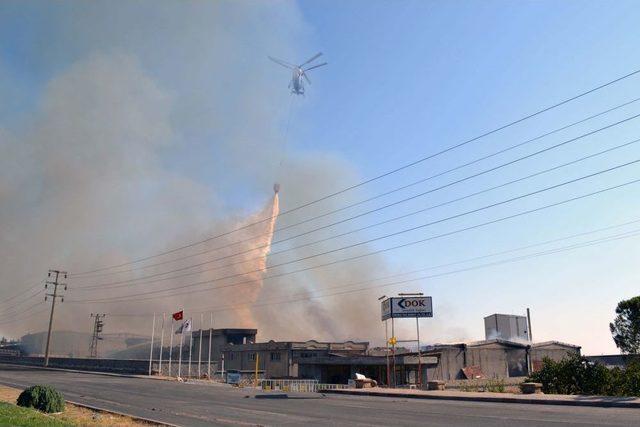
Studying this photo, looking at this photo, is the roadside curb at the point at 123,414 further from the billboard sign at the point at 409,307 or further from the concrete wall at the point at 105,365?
the concrete wall at the point at 105,365

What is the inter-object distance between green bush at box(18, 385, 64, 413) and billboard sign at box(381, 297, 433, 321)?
29.4 m

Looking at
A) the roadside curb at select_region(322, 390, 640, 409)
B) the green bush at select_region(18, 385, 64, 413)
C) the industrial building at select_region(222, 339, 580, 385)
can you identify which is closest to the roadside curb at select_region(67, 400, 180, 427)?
the green bush at select_region(18, 385, 64, 413)

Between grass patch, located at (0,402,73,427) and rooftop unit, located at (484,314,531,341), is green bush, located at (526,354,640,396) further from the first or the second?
rooftop unit, located at (484,314,531,341)

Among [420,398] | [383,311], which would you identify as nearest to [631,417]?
[420,398]

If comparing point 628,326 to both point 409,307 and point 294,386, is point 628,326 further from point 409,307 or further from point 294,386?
point 294,386

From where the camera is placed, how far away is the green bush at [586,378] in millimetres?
29734

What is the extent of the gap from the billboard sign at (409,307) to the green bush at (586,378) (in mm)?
11744

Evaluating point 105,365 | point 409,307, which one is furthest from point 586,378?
point 105,365

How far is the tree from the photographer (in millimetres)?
55312

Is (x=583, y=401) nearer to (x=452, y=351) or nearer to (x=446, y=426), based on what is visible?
(x=446, y=426)

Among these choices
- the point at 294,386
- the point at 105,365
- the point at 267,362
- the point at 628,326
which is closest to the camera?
the point at 294,386

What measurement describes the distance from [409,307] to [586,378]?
1581 centimetres

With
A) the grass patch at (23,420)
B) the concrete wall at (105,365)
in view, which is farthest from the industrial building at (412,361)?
the grass patch at (23,420)

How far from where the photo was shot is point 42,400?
20016 mm
